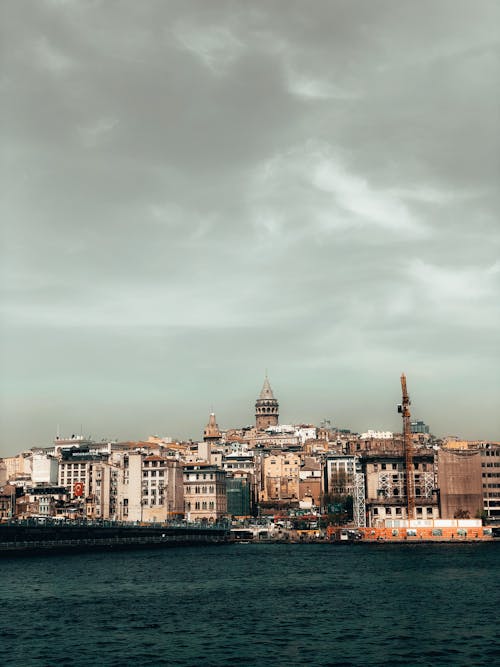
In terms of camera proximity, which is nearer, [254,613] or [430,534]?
[254,613]

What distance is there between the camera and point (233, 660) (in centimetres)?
5341

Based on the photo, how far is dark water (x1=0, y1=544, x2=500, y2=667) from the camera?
55.3 metres

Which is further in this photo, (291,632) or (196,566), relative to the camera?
(196,566)

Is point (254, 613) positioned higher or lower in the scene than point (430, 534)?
lower

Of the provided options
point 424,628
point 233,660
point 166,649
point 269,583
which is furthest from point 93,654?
point 269,583

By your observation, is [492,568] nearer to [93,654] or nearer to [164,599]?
[164,599]

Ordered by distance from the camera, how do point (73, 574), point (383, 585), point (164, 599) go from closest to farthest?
1. point (164, 599)
2. point (383, 585)
3. point (73, 574)

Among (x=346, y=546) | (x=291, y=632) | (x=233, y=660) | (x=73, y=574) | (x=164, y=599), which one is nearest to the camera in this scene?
(x=233, y=660)

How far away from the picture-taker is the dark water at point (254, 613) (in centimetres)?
5534

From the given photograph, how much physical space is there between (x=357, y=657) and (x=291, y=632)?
9.77 metres

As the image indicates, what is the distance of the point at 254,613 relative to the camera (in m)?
73.1

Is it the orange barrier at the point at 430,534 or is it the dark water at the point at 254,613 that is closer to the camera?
the dark water at the point at 254,613

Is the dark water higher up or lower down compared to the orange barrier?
lower down

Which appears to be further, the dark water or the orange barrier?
the orange barrier
